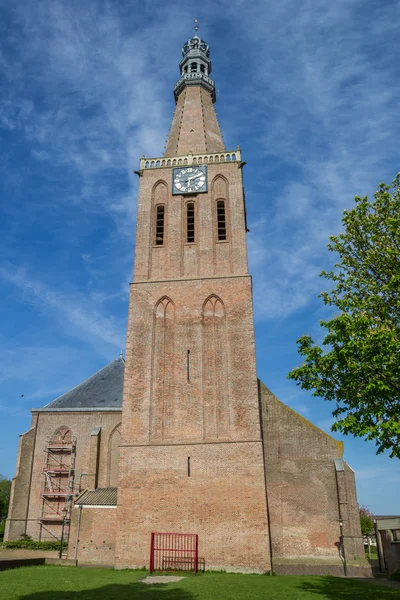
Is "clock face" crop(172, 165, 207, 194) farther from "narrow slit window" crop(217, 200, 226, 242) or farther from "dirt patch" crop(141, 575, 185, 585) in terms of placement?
"dirt patch" crop(141, 575, 185, 585)

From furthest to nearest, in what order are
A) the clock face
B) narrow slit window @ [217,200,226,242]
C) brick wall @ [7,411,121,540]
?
1. brick wall @ [7,411,121,540]
2. the clock face
3. narrow slit window @ [217,200,226,242]

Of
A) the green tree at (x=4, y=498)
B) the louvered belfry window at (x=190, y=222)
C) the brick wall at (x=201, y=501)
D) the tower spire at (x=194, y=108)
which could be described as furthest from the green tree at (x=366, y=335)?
the green tree at (x=4, y=498)

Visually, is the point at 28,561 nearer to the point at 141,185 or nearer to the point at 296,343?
the point at 296,343

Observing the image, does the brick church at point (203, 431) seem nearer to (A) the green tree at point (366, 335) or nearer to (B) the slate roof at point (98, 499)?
(B) the slate roof at point (98, 499)

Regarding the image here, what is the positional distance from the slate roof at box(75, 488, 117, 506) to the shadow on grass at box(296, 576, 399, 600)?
971 cm

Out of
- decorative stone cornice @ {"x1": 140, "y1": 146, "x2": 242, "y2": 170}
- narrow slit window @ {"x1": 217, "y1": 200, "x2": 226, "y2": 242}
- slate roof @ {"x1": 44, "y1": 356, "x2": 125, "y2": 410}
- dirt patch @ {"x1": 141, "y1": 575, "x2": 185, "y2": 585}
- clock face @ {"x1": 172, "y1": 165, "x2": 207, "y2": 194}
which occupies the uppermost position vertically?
decorative stone cornice @ {"x1": 140, "y1": 146, "x2": 242, "y2": 170}

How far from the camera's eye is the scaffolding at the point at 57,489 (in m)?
30.3

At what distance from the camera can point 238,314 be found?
23.5 m

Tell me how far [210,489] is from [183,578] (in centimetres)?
386

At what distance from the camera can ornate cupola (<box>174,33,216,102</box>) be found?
34969 mm

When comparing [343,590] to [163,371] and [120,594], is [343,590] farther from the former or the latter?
[163,371]

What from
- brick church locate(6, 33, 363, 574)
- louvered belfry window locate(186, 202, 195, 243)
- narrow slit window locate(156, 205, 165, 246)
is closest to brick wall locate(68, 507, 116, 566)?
brick church locate(6, 33, 363, 574)

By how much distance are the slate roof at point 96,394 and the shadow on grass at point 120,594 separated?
1898cm

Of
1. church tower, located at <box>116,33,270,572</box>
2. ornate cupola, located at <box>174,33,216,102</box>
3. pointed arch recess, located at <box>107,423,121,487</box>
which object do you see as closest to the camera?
church tower, located at <box>116,33,270,572</box>
